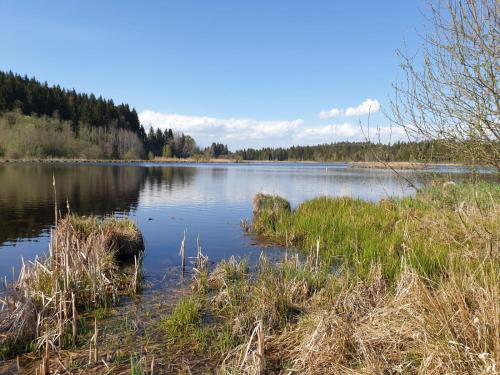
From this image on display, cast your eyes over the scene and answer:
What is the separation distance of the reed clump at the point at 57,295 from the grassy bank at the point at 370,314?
1.74 m

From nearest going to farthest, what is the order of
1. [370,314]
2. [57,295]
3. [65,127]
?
[370,314]
[57,295]
[65,127]

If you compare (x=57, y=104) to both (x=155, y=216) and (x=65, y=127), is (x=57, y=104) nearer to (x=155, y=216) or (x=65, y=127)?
(x=65, y=127)

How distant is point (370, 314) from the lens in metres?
4.98

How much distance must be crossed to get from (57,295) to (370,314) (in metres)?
5.53

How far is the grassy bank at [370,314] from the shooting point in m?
3.73

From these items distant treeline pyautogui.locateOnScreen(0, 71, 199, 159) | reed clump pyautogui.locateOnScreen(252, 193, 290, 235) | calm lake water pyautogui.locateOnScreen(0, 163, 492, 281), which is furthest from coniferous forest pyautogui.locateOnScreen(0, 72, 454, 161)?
reed clump pyautogui.locateOnScreen(252, 193, 290, 235)

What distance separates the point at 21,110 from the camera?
11512cm

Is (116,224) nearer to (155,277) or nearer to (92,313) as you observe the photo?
(155,277)

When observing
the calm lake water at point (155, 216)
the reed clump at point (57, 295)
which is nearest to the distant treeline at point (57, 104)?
the calm lake water at point (155, 216)

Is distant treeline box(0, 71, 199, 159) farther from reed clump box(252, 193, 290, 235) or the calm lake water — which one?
reed clump box(252, 193, 290, 235)

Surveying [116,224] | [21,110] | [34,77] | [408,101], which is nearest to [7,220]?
[116,224]

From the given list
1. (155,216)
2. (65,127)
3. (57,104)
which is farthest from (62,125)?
(155,216)

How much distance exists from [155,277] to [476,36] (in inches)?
350

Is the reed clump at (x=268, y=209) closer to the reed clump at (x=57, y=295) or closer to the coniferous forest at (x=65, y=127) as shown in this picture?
the reed clump at (x=57, y=295)
